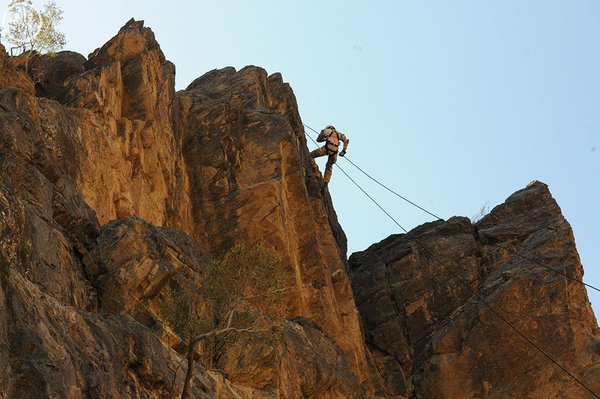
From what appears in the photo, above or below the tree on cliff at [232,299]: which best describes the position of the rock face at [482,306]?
above

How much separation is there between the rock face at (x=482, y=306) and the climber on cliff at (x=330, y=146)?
4.59 meters

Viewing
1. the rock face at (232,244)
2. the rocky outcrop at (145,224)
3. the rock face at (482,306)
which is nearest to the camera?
the rocky outcrop at (145,224)

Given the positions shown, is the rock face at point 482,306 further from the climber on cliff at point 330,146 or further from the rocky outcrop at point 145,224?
the climber on cliff at point 330,146

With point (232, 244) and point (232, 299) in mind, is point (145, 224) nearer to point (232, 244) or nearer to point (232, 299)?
point (232, 299)

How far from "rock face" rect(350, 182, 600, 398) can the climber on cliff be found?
15.1 feet

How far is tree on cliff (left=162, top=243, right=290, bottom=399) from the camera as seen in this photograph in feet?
94.9

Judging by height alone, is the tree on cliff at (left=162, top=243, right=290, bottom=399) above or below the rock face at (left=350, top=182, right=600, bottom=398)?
below

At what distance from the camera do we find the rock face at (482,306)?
4353cm

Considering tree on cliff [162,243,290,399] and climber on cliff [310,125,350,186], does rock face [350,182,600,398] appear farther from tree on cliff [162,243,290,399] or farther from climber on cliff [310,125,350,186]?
tree on cliff [162,243,290,399]

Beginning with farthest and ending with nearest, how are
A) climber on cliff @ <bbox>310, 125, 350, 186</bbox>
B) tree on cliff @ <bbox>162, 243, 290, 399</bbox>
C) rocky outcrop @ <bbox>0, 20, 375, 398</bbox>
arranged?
climber on cliff @ <bbox>310, 125, 350, 186</bbox> → tree on cliff @ <bbox>162, 243, 290, 399</bbox> → rocky outcrop @ <bbox>0, 20, 375, 398</bbox>

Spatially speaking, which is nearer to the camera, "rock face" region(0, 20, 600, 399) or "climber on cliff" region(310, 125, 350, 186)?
"rock face" region(0, 20, 600, 399)

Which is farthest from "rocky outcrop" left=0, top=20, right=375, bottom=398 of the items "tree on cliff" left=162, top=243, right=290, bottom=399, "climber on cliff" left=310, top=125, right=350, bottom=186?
Answer: "climber on cliff" left=310, top=125, right=350, bottom=186

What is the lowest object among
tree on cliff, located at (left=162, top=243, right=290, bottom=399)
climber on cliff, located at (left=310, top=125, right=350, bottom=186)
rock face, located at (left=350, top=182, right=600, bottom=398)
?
tree on cliff, located at (left=162, top=243, right=290, bottom=399)

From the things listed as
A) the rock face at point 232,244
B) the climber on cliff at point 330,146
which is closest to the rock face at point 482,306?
the rock face at point 232,244
